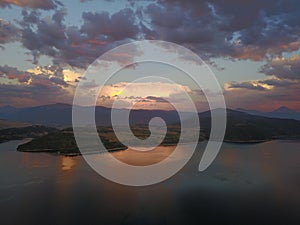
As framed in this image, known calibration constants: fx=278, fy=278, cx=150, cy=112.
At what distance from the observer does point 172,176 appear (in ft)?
165

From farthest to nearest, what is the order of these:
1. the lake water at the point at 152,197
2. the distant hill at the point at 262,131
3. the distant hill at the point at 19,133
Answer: the distant hill at the point at 262,131, the distant hill at the point at 19,133, the lake water at the point at 152,197

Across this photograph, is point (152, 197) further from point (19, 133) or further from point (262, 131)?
point (262, 131)

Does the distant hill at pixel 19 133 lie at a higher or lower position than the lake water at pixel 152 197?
higher

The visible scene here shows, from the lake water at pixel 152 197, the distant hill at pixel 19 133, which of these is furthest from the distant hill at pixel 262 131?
the distant hill at pixel 19 133

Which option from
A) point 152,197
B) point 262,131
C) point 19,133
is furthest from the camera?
point 262,131

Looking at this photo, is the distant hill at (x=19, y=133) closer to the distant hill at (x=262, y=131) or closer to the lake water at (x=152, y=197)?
the lake water at (x=152, y=197)

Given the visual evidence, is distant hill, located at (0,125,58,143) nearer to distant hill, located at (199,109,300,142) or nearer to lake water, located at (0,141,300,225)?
lake water, located at (0,141,300,225)

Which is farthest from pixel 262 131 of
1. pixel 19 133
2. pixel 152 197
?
pixel 152 197

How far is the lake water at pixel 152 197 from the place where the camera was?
29891 mm

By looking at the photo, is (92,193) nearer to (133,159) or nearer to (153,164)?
(153,164)

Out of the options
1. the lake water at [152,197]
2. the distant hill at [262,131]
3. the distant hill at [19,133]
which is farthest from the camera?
the distant hill at [262,131]

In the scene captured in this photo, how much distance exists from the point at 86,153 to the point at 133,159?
16458mm

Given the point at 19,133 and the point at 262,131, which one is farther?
the point at 262,131

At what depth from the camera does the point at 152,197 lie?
37.3m
